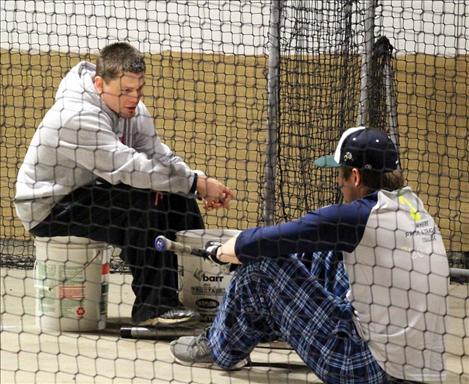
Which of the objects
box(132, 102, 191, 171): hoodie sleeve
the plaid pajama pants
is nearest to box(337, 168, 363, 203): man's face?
the plaid pajama pants

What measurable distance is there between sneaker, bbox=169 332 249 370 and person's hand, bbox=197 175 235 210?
66 centimetres

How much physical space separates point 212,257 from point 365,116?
1.99m

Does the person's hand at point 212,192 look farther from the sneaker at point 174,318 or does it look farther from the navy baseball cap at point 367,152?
the navy baseball cap at point 367,152

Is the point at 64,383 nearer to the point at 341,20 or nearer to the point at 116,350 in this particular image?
the point at 116,350

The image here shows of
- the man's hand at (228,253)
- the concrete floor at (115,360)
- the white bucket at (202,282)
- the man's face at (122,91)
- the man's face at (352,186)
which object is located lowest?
the concrete floor at (115,360)

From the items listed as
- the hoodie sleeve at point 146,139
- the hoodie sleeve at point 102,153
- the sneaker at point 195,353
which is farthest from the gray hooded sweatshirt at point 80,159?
the sneaker at point 195,353

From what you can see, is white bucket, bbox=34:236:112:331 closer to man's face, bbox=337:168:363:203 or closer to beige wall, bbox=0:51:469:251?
man's face, bbox=337:168:363:203

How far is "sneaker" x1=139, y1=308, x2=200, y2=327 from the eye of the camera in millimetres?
4207

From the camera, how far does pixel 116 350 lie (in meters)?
4.00

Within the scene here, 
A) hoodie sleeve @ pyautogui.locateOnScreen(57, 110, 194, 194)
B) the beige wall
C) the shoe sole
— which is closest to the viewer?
hoodie sleeve @ pyautogui.locateOnScreen(57, 110, 194, 194)

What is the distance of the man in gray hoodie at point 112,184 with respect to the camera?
410 centimetres

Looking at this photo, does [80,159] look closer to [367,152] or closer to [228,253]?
[228,253]

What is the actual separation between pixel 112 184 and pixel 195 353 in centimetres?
80

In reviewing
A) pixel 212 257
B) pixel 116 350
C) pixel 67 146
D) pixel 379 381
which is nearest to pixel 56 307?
pixel 116 350
